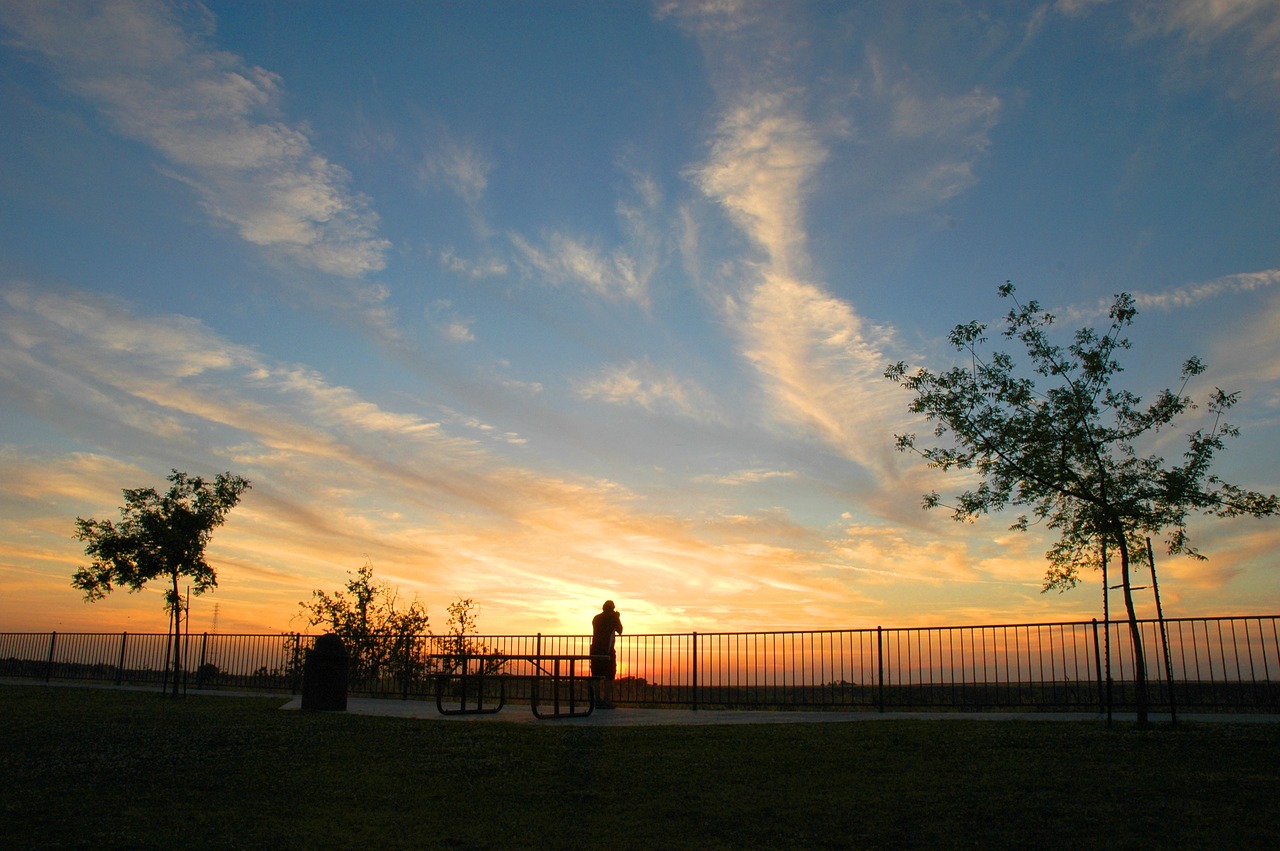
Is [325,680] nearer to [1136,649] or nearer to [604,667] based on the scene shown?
[604,667]

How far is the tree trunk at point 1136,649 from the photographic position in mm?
12844

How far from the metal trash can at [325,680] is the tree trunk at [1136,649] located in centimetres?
1434

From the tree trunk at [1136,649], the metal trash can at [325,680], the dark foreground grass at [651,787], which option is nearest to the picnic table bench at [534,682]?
the metal trash can at [325,680]

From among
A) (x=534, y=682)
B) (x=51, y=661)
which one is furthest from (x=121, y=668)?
(x=534, y=682)

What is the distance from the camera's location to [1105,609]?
59.8 feet

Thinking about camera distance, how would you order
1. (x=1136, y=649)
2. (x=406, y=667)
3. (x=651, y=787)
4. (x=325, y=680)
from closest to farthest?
(x=651, y=787), (x=1136, y=649), (x=325, y=680), (x=406, y=667)

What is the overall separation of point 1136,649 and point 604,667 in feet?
32.7

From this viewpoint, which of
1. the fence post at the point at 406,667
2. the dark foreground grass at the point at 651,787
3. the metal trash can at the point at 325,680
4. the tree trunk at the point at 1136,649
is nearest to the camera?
the dark foreground grass at the point at 651,787

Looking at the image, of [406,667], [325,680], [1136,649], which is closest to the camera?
A: [1136,649]

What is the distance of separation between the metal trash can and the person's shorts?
203 inches

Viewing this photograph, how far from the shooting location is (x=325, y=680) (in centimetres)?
1802

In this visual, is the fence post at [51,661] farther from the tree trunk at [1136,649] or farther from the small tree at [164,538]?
the tree trunk at [1136,649]

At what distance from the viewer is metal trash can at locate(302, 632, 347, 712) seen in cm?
1798

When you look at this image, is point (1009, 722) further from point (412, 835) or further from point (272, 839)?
point (272, 839)
